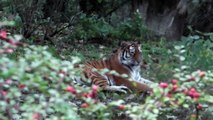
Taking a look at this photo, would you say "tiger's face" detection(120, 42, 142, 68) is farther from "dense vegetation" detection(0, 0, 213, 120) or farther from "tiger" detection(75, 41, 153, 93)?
"dense vegetation" detection(0, 0, 213, 120)

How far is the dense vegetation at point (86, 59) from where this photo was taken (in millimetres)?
3188

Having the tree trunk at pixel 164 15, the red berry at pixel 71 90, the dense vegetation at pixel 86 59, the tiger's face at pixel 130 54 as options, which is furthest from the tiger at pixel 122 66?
the tree trunk at pixel 164 15

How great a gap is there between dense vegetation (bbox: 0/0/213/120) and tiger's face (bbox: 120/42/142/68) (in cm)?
35

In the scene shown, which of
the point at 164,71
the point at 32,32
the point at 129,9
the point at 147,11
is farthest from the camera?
the point at 129,9

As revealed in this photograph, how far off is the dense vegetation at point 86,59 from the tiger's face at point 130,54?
0.35m

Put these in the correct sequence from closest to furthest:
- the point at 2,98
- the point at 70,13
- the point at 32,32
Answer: the point at 2,98
the point at 32,32
the point at 70,13

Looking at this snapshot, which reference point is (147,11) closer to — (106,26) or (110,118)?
(106,26)

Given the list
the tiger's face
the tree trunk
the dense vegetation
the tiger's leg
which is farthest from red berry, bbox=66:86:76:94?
the tree trunk

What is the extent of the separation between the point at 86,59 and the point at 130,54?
1.67m

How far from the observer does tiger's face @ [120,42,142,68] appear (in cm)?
766

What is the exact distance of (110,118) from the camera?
226 inches

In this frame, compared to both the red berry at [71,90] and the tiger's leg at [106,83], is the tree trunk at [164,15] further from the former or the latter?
the red berry at [71,90]

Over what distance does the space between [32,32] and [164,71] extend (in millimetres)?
4426

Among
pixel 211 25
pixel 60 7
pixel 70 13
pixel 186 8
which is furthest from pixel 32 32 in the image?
pixel 211 25
